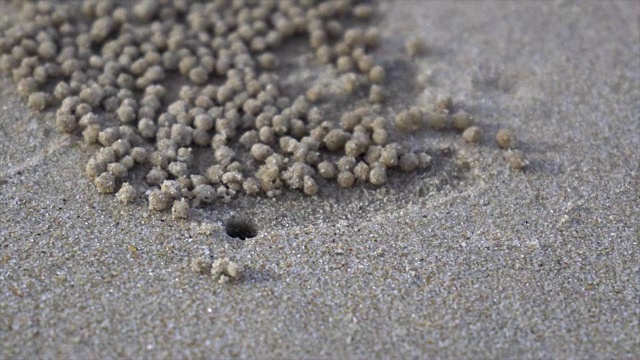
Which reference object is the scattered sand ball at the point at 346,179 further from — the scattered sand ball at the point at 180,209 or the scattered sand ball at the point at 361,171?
the scattered sand ball at the point at 180,209

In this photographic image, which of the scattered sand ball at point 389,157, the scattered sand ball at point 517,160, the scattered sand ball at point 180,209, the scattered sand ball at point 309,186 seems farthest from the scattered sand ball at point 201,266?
the scattered sand ball at point 517,160

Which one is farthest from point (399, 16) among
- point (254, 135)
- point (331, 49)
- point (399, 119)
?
point (254, 135)

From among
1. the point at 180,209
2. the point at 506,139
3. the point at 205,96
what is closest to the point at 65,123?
the point at 205,96

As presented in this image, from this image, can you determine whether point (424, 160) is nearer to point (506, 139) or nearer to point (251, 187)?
point (506, 139)

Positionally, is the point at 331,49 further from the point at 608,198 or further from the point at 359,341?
the point at 359,341

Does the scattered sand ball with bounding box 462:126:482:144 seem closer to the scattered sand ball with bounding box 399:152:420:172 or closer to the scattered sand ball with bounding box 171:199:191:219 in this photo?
the scattered sand ball with bounding box 399:152:420:172

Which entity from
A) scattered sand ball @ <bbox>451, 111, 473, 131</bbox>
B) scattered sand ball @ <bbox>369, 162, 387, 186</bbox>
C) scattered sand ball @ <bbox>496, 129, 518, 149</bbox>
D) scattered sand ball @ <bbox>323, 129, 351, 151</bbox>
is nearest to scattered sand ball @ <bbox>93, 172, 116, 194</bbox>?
scattered sand ball @ <bbox>323, 129, 351, 151</bbox>
